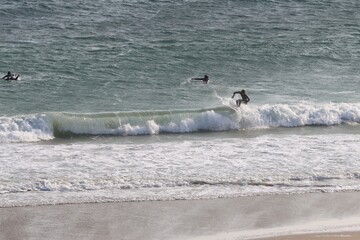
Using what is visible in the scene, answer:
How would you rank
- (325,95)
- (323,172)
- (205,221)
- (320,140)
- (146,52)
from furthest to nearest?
(146,52), (325,95), (320,140), (323,172), (205,221)

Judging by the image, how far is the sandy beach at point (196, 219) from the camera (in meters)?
18.0

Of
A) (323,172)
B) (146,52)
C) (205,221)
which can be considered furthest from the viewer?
(146,52)

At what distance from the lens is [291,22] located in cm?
3822

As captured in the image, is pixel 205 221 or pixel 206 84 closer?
pixel 205 221

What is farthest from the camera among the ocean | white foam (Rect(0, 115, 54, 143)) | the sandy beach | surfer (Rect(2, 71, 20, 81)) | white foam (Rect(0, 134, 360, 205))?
surfer (Rect(2, 71, 20, 81))

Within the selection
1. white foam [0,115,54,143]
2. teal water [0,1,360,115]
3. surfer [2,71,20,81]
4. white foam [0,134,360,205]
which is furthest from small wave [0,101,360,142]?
surfer [2,71,20,81]

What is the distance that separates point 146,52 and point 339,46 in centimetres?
708

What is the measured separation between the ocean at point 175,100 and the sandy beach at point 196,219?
1.68ft

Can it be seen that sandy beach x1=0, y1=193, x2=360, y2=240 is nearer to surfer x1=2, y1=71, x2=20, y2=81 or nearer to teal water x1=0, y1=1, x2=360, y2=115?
teal water x1=0, y1=1, x2=360, y2=115

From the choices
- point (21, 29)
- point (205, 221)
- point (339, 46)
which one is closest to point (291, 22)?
point (339, 46)

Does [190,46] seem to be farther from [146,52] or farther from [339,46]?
[339,46]

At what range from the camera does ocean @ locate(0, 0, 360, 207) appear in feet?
70.1

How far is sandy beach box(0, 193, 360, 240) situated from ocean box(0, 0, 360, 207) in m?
0.51

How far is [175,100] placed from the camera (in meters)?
28.9
